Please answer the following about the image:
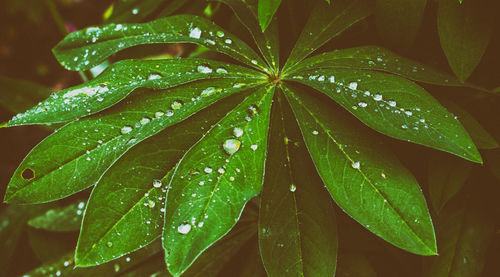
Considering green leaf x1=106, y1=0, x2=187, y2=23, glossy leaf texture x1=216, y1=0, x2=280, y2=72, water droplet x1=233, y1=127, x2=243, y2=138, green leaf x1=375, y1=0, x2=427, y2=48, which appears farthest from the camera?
green leaf x1=106, y1=0, x2=187, y2=23

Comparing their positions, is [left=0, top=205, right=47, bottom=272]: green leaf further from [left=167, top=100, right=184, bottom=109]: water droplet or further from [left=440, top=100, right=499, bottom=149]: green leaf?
[left=440, top=100, right=499, bottom=149]: green leaf

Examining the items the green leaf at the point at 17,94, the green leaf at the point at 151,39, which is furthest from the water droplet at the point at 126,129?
the green leaf at the point at 17,94

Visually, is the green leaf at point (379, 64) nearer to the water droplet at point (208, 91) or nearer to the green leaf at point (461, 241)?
the water droplet at point (208, 91)

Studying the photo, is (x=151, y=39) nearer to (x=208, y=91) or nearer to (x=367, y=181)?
(x=208, y=91)

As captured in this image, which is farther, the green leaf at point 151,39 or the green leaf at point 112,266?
the green leaf at point 112,266

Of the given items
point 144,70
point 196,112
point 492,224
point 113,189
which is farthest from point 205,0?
point 492,224

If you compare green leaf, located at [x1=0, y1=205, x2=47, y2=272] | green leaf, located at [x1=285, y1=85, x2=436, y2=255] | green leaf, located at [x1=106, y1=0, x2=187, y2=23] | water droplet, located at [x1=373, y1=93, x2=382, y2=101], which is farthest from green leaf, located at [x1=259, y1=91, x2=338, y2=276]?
green leaf, located at [x1=0, y1=205, x2=47, y2=272]
